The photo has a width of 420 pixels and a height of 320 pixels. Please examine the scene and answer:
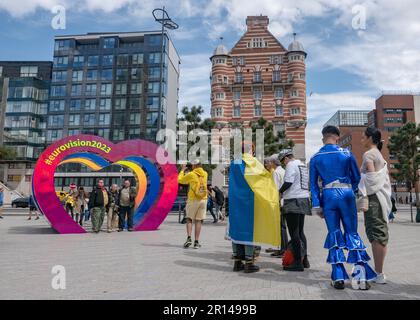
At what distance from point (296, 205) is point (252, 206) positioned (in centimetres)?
80

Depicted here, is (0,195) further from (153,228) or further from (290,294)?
(290,294)

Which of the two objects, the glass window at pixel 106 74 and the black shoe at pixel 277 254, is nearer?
the black shoe at pixel 277 254

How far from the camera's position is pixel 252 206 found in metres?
6.05

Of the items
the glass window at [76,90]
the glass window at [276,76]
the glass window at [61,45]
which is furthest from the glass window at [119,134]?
the glass window at [276,76]

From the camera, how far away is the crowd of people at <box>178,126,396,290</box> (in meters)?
4.99

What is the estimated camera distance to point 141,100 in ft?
219

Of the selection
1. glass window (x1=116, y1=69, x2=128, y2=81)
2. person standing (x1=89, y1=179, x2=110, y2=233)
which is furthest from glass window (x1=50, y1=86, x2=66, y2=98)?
person standing (x1=89, y1=179, x2=110, y2=233)

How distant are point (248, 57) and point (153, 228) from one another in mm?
46129

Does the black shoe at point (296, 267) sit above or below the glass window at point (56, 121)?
below

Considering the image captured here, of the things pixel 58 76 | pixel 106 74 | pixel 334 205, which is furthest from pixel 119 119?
pixel 334 205

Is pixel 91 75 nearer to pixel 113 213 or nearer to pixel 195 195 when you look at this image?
pixel 113 213

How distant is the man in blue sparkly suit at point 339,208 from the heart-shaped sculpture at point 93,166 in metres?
8.19

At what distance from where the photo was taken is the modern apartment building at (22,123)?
222 ft

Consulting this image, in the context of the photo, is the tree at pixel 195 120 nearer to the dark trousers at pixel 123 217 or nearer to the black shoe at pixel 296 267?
the dark trousers at pixel 123 217
